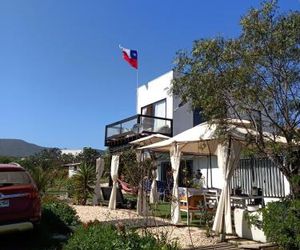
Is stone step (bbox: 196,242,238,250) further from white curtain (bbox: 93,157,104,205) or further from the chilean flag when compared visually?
the chilean flag

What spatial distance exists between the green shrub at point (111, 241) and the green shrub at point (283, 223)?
2.56 m

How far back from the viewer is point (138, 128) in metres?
26.5

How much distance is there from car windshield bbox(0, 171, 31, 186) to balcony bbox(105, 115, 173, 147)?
16.4m

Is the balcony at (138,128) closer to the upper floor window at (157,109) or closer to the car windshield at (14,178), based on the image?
the upper floor window at (157,109)

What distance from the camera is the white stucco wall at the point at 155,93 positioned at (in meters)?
26.9

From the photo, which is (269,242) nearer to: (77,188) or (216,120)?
(216,120)

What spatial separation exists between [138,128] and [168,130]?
187 cm

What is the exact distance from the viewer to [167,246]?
6.91 metres

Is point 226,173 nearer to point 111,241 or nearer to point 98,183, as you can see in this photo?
point 111,241

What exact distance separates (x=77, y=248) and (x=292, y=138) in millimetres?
4983

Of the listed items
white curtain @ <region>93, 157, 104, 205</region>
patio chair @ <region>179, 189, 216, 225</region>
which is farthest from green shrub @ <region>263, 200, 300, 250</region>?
white curtain @ <region>93, 157, 104, 205</region>

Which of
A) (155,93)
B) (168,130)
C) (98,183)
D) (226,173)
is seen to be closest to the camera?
(226,173)

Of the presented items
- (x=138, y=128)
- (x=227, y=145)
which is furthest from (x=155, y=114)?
(x=227, y=145)

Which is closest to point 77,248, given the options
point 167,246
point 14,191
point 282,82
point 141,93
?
point 167,246
